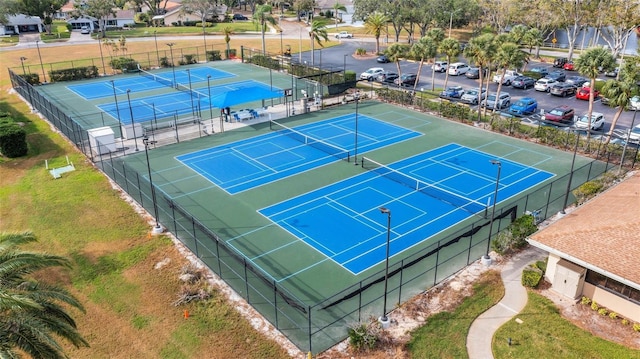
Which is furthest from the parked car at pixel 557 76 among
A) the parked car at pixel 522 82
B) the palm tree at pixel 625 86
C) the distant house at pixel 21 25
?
the distant house at pixel 21 25

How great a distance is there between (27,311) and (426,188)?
22991 millimetres

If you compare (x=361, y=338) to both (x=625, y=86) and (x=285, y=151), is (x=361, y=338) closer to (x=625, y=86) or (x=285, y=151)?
(x=285, y=151)

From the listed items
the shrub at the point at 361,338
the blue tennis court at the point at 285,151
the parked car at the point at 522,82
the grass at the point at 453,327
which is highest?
the parked car at the point at 522,82

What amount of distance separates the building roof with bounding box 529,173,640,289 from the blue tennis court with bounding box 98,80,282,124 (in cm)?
2772

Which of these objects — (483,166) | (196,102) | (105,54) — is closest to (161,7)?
(105,54)

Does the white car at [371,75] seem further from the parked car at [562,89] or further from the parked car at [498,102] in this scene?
the parked car at [562,89]

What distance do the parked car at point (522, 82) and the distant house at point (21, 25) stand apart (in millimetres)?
96485

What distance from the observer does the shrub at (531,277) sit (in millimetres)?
21219

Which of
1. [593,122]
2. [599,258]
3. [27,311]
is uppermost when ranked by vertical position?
[27,311]

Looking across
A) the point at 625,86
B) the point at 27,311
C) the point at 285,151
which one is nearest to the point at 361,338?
the point at 27,311

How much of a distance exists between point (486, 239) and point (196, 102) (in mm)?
33731

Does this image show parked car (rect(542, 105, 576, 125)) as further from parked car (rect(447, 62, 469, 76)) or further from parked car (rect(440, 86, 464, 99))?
parked car (rect(447, 62, 469, 76))

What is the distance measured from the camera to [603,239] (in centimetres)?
2038

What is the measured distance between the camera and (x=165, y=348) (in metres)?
18.2
